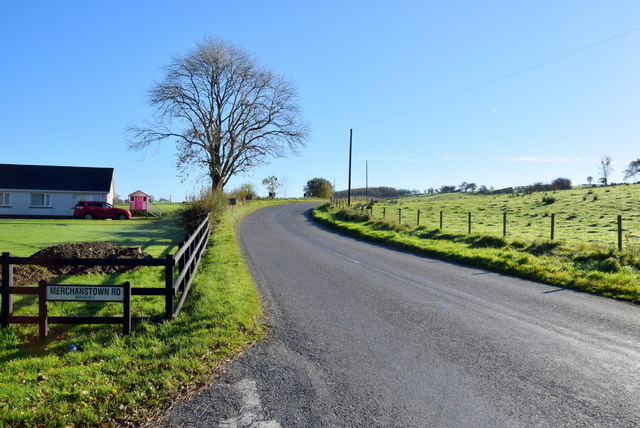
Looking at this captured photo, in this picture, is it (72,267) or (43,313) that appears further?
(72,267)

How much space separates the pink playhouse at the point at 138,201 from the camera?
4351 centimetres

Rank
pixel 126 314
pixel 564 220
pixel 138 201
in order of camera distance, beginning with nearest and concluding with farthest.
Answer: pixel 126 314, pixel 564 220, pixel 138 201

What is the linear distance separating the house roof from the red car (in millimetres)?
5486

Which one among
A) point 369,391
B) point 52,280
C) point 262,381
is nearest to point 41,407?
point 262,381

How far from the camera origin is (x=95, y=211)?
121 ft

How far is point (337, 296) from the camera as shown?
28.4 feet

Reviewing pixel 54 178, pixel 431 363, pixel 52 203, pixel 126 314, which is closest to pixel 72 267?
pixel 126 314

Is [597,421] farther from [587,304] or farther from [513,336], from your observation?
[587,304]

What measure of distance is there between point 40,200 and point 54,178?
2.61 metres

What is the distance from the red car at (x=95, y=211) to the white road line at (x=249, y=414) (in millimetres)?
37046

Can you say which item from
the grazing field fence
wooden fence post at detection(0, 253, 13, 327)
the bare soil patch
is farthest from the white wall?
wooden fence post at detection(0, 253, 13, 327)

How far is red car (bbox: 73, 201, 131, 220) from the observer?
36750mm

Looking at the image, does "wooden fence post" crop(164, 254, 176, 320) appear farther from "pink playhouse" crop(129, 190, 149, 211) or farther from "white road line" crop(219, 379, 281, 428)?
"pink playhouse" crop(129, 190, 149, 211)

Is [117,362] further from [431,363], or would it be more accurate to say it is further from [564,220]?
[564,220]
